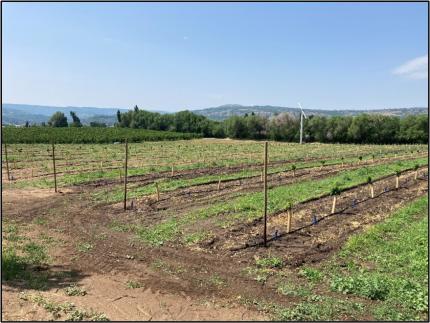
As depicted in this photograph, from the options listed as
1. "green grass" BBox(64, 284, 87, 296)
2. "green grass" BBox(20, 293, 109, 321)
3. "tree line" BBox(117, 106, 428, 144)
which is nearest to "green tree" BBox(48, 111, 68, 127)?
"tree line" BBox(117, 106, 428, 144)

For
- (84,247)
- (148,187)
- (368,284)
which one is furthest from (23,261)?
(148,187)

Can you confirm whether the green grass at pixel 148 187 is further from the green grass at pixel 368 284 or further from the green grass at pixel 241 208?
the green grass at pixel 368 284

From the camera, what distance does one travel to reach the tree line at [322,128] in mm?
93831

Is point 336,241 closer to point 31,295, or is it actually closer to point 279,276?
point 279,276

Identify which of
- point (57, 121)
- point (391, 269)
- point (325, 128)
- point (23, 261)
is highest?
point (57, 121)

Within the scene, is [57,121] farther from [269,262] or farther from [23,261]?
[269,262]

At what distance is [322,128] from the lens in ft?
331

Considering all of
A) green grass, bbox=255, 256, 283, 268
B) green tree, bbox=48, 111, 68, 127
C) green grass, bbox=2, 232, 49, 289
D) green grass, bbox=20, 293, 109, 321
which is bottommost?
green grass, bbox=2, 232, 49, 289

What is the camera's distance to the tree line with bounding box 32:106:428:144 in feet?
308

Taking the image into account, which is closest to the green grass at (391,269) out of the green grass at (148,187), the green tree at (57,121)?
the green grass at (148,187)

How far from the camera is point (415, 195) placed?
814 inches

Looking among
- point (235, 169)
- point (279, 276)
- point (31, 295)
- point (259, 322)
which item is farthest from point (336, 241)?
point (235, 169)

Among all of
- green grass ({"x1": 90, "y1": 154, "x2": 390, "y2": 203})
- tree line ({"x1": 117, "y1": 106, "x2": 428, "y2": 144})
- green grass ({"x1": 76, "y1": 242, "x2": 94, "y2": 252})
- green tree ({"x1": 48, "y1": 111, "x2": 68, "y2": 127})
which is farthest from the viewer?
green tree ({"x1": 48, "y1": 111, "x2": 68, "y2": 127})

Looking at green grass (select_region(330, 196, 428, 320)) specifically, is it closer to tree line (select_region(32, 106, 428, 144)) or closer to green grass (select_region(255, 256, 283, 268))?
green grass (select_region(255, 256, 283, 268))
